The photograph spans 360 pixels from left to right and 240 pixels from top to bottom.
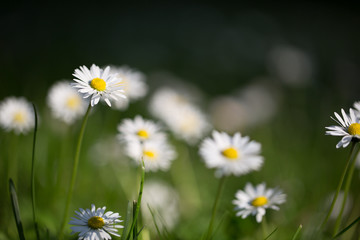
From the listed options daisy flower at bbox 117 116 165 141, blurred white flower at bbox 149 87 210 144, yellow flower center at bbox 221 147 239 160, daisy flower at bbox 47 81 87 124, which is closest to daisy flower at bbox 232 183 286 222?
yellow flower center at bbox 221 147 239 160

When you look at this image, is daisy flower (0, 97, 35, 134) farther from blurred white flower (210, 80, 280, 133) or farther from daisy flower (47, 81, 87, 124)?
blurred white flower (210, 80, 280, 133)

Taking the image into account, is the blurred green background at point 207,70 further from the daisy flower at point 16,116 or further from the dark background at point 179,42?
the daisy flower at point 16,116

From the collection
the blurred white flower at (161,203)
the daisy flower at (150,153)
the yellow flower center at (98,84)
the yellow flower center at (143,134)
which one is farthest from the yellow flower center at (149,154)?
the yellow flower center at (98,84)

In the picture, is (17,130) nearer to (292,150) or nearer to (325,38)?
(292,150)

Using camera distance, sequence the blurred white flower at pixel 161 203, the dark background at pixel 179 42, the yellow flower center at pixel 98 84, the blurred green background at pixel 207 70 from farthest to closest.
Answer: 1. the dark background at pixel 179 42
2. the blurred green background at pixel 207 70
3. the blurred white flower at pixel 161 203
4. the yellow flower center at pixel 98 84

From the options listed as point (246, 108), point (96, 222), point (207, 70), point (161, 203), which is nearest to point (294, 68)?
point (246, 108)

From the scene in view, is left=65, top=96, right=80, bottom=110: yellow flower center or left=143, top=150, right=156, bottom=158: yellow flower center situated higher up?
left=65, top=96, right=80, bottom=110: yellow flower center

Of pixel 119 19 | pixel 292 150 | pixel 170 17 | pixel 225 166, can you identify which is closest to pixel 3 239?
pixel 225 166
